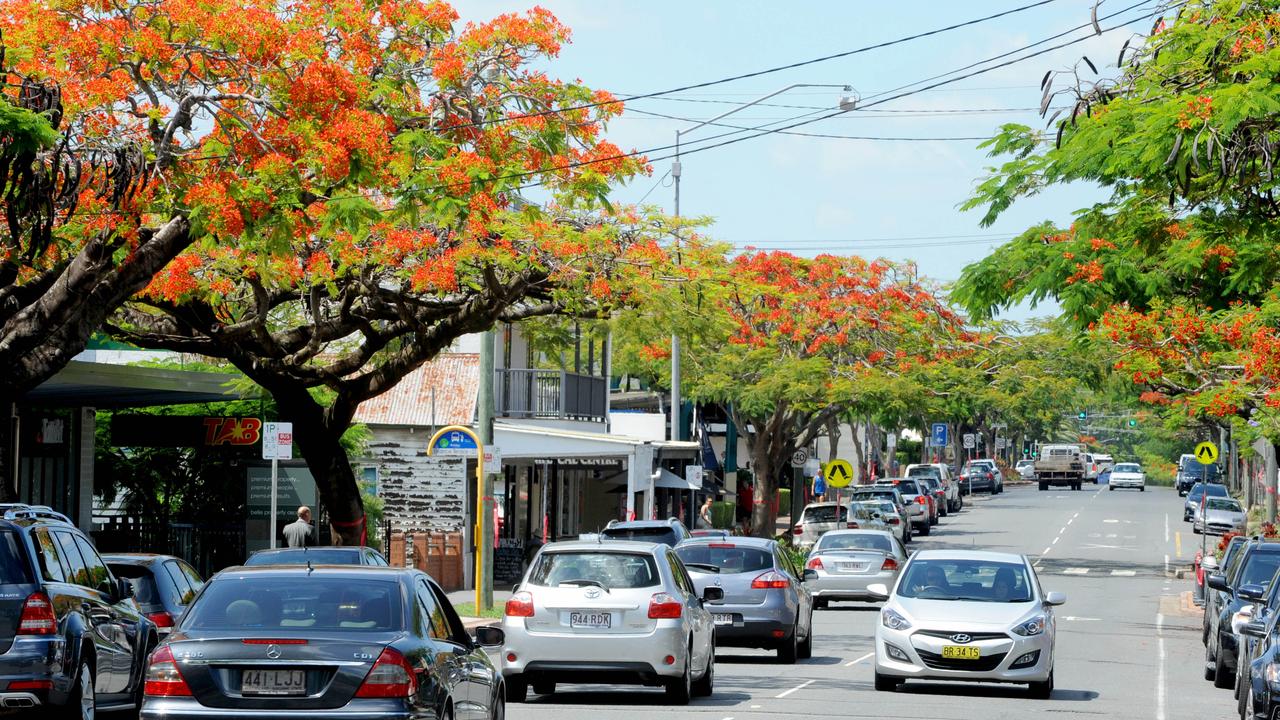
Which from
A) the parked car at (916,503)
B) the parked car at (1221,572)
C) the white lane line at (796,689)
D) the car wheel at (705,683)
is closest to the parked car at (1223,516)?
the parked car at (916,503)

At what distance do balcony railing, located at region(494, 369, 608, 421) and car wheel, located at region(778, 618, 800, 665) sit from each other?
53.9 feet

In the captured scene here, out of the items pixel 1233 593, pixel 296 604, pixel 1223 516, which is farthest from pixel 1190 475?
pixel 296 604

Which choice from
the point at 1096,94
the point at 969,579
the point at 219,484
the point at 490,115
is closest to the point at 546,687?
the point at 969,579

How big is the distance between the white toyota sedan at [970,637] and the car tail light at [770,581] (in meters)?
2.71

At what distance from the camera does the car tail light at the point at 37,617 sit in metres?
11.3

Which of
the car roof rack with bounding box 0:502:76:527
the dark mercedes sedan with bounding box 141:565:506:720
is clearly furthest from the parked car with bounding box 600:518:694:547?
the dark mercedes sedan with bounding box 141:565:506:720

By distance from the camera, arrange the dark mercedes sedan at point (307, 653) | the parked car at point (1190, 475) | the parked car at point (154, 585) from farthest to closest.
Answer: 1. the parked car at point (1190, 475)
2. the parked car at point (154, 585)
3. the dark mercedes sedan at point (307, 653)

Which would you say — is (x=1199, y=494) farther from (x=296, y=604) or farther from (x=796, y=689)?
(x=296, y=604)

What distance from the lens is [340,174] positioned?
16.7 m

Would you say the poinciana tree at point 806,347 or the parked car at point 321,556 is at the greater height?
the poinciana tree at point 806,347

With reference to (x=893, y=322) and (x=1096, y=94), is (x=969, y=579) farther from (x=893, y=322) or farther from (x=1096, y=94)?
(x=893, y=322)

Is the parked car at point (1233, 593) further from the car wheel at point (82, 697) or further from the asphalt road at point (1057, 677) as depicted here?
the car wheel at point (82, 697)

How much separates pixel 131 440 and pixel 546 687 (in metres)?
14.4

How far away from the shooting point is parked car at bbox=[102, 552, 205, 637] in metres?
15.6
